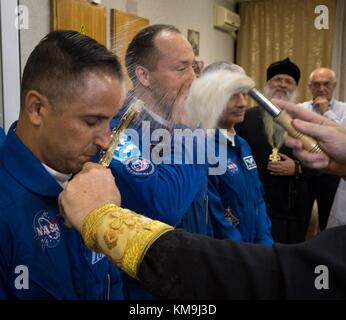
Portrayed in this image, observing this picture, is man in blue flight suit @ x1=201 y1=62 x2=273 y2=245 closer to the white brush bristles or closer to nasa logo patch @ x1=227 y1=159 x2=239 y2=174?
nasa logo patch @ x1=227 y1=159 x2=239 y2=174

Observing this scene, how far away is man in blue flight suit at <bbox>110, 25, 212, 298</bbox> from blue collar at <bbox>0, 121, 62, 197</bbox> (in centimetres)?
16

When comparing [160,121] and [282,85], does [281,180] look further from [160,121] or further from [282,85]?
[160,121]

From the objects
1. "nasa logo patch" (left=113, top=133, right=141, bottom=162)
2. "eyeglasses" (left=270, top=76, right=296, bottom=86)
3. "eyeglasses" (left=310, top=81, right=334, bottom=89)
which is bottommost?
"nasa logo patch" (left=113, top=133, right=141, bottom=162)

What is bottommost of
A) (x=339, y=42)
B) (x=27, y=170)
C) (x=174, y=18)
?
(x=27, y=170)

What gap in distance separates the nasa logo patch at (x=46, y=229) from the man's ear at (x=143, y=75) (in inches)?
15.2

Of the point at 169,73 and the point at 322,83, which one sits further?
the point at 322,83

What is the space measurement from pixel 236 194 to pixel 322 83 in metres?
1.42

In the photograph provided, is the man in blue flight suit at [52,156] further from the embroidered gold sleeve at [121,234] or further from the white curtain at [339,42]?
the white curtain at [339,42]

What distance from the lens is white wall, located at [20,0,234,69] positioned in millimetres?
1032

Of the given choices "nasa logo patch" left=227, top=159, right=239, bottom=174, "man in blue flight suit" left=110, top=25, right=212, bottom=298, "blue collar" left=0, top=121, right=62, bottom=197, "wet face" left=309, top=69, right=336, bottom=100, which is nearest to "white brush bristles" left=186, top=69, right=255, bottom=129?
"man in blue flight suit" left=110, top=25, right=212, bottom=298

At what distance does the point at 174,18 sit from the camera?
1114 millimetres

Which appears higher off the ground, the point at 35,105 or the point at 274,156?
the point at 35,105

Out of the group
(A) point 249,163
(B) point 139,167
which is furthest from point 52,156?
(A) point 249,163
